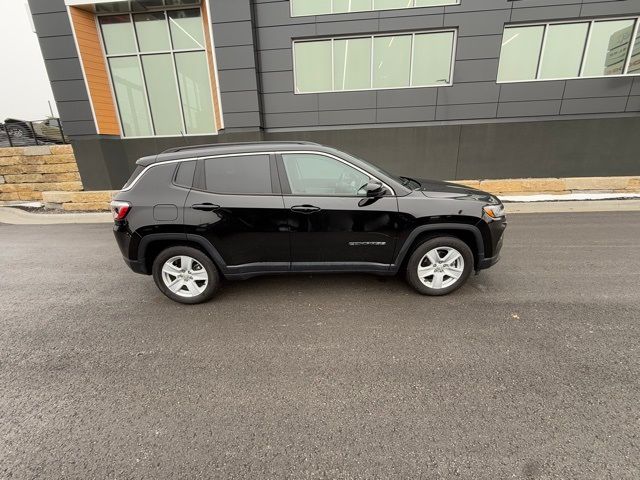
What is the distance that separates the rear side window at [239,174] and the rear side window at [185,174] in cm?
15

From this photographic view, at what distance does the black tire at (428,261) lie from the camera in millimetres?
3398

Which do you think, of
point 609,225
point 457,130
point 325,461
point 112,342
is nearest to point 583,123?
point 457,130

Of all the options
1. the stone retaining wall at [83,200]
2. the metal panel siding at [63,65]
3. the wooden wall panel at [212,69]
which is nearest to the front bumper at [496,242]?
the wooden wall panel at [212,69]

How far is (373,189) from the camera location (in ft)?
10.5

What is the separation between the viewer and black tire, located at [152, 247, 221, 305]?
3445 millimetres

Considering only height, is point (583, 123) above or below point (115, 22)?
below

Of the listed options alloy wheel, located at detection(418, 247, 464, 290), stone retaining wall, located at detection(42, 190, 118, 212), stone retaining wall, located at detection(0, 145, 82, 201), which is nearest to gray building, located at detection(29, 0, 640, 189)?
stone retaining wall, located at detection(0, 145, 82, 201)

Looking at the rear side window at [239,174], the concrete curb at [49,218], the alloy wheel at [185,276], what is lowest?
the concrete curb at [49,218]

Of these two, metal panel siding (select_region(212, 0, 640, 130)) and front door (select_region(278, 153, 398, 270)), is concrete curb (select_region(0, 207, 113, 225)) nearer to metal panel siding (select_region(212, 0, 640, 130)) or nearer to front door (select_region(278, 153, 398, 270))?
metal panel siding (select_region(212, 0, 640, 130))

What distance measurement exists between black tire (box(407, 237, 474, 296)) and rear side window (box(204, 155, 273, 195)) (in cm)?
184

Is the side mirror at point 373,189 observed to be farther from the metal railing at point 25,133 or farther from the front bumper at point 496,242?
the metal railing at point 25,133

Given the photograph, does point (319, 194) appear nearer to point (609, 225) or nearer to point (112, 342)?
point (112, 342)

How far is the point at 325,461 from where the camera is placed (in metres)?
1.79

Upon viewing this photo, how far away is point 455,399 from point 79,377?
3.03 meters
